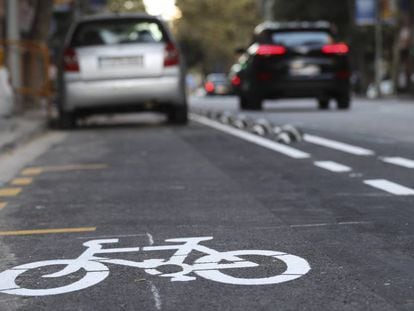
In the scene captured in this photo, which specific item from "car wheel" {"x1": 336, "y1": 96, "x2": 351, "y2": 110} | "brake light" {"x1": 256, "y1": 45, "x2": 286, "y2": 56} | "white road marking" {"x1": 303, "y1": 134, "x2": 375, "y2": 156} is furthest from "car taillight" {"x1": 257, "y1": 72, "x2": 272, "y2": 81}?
"white road marking" {"x1": 303, "y1": 134, "x2": 375, "y2": 156}

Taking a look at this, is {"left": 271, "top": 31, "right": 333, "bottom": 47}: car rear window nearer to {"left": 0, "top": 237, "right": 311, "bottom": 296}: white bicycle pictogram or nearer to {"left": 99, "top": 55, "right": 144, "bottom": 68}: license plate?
{"left": 99, "top": 55, "right": 144, "bottom": 68}: license plate

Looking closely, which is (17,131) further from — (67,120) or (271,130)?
(271,130)

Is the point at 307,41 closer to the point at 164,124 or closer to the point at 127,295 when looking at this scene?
the point at 164,124

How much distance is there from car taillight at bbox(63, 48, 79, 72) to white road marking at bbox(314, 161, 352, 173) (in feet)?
24.2

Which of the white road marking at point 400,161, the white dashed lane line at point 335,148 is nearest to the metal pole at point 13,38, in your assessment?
the white dashed lane line at point 335,148

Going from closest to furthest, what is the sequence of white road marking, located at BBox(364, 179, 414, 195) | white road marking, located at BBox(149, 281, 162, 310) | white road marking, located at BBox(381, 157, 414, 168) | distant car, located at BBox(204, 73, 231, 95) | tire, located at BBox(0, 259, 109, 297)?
Answer: white road marking, located at BBox(149, 281, 162, 310)
tire, located at BBox(0, 259, 109, 297)
white road marking, located at BBox(364, 179, 414, 195)
white road marking, located at BBox(381, 157, 414, 168)
distant car, located at BBox(204, 73, 231, 95)

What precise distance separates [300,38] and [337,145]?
35.8ft

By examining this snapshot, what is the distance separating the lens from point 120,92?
54.5 ft

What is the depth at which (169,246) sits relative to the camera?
5562 mm

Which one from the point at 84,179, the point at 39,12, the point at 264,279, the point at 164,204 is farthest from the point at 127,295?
the point at 39,12

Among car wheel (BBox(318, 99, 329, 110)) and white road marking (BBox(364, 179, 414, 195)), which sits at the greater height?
white road marking (BBox(364, 179, 414, 195))

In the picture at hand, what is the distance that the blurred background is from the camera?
22.0m

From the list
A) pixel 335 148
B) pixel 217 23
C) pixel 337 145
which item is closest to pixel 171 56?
pixel 337 145

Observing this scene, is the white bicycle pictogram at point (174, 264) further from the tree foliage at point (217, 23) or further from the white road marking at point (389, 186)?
the tree foliage at point (217, 23)
